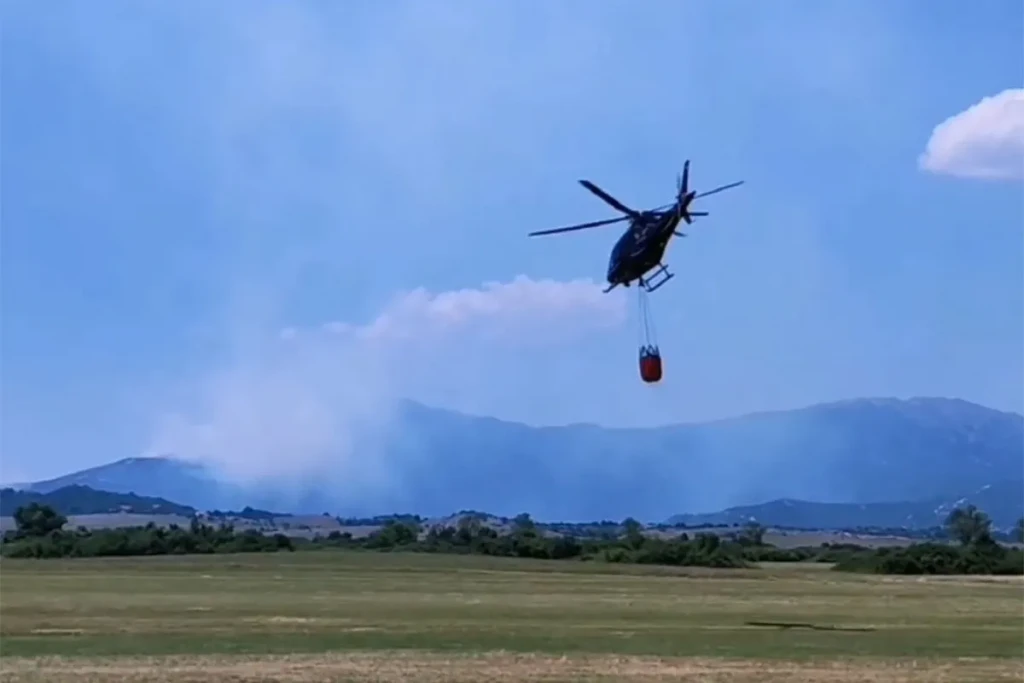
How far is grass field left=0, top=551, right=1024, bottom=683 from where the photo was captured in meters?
33.4

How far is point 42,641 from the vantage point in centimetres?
4069

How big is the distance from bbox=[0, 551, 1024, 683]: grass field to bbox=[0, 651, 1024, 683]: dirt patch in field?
0.18 feet

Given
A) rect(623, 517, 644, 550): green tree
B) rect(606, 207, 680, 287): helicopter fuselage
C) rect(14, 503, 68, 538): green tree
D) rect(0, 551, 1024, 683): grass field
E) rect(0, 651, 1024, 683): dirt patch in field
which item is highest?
rect(14, 503, 68, 538): green tree

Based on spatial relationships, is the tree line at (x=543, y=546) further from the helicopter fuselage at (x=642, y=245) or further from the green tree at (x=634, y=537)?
the helicopter fuselage at (x=642, y=245)

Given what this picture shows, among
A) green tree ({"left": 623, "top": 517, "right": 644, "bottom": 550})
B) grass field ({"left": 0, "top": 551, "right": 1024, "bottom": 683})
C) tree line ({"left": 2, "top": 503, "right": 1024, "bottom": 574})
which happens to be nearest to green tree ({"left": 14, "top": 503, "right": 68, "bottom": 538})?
tree line ({"left": 2, "top": 503, "right": 1024, "bottom": 574})

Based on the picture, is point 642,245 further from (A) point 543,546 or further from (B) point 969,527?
(B) point 969,527

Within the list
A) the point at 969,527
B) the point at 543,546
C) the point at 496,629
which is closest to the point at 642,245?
the point at 496,629

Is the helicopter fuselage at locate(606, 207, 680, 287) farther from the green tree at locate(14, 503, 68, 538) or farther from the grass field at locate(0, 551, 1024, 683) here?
the green tree at locate(14, 503, 68, 538)

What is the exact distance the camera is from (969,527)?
443ft

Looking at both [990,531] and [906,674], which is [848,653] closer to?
Result: [906,674]

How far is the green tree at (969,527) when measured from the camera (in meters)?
130

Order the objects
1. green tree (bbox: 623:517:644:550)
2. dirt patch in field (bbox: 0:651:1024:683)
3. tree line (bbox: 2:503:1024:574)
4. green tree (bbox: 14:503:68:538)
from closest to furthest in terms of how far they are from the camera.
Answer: dirt patch in field (bbox: 0:651:1024:683), tree line (bbox: 2:503:1024:574), green tree (bbox: 623:517:644:550), green tree (bbox: 14:503:68:538)

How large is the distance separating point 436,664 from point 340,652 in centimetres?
389

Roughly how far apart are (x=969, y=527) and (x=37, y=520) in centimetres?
7559
